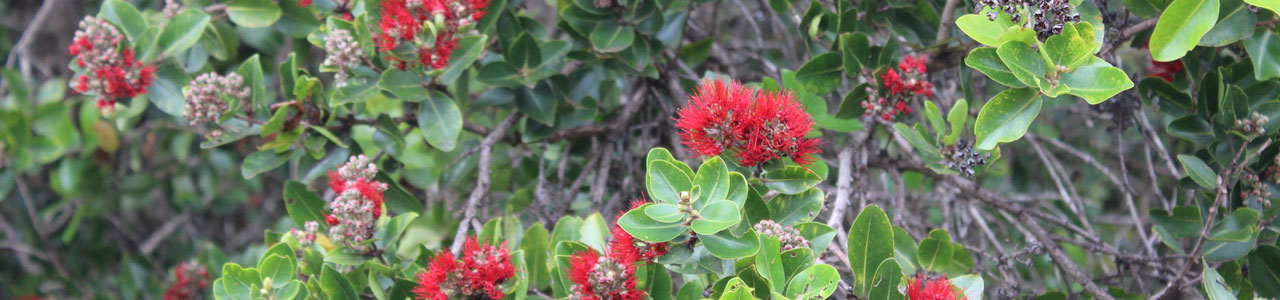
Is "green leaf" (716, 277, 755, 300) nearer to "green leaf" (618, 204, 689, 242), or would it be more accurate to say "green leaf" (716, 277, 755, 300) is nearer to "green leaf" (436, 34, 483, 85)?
"green leaf" (618, 204, 689, 242)

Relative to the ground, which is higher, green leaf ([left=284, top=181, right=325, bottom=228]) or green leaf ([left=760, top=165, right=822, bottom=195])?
green leaf ([left=760, top=165, right=822, bottom=195])

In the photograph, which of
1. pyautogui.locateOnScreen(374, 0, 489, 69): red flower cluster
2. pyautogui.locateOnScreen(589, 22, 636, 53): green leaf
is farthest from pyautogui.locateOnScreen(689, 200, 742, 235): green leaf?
Answer: pyautogui.locateOnScreen(589, 22, 636, 53): green leaf

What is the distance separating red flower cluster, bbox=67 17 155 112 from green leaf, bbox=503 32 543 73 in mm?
906

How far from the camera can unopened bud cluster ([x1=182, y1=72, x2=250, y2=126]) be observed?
2.05 meters

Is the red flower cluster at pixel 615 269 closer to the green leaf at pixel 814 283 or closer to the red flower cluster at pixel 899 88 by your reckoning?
the green leaf at pixel 814 283

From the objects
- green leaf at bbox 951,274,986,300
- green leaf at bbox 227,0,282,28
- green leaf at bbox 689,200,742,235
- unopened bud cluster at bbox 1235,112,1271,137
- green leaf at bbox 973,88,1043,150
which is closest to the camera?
green leaf at bbox 689,200,742,235

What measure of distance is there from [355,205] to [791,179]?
2.79ft

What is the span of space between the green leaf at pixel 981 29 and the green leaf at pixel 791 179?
0.34 meters

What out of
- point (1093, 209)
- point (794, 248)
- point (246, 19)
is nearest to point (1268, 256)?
point (794, 248)

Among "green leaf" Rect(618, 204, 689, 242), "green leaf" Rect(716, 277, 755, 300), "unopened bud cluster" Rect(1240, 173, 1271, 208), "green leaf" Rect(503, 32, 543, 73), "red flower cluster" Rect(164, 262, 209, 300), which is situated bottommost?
"red flower cluster" Rect(164, 262, 209, 300)

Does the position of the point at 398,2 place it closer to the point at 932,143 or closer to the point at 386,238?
the point at 386,238

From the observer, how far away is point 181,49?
7.61ft

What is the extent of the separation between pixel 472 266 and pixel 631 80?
130cm

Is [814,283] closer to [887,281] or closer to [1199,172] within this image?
[887,281]
